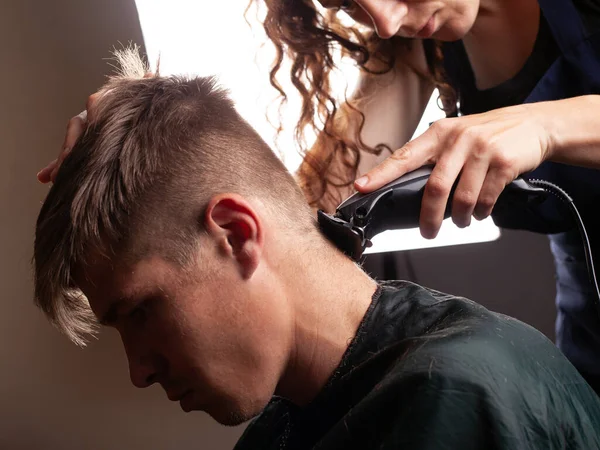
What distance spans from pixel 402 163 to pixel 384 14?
0.47 meters

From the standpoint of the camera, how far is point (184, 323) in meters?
1.03

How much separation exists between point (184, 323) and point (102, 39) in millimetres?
1207

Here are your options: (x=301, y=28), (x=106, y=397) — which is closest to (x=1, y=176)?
(x=106, y=397)

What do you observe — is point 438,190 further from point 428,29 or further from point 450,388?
point 428,29

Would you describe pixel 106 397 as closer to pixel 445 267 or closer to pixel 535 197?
pixel 445 267

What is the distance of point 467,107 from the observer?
170 cm

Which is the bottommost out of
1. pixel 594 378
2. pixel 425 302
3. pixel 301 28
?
pixel 594 378

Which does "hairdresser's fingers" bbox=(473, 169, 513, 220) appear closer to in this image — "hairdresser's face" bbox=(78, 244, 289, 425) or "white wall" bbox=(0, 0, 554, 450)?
"hairdresser's face" bbox=(78, 244, 289, 425)

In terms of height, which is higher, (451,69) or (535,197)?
(451,69)

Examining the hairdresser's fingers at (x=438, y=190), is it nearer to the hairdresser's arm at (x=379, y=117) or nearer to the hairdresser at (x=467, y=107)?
the hairdresser at (x=467, y=107)

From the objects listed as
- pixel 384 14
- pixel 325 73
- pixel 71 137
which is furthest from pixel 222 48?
pixel 71 137

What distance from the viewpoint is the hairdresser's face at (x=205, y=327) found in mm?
1024

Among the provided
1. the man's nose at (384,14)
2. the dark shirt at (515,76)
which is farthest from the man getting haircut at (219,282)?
the dark shirt at (515,76)

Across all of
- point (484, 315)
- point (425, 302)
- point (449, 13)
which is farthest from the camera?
point (449, 13)
